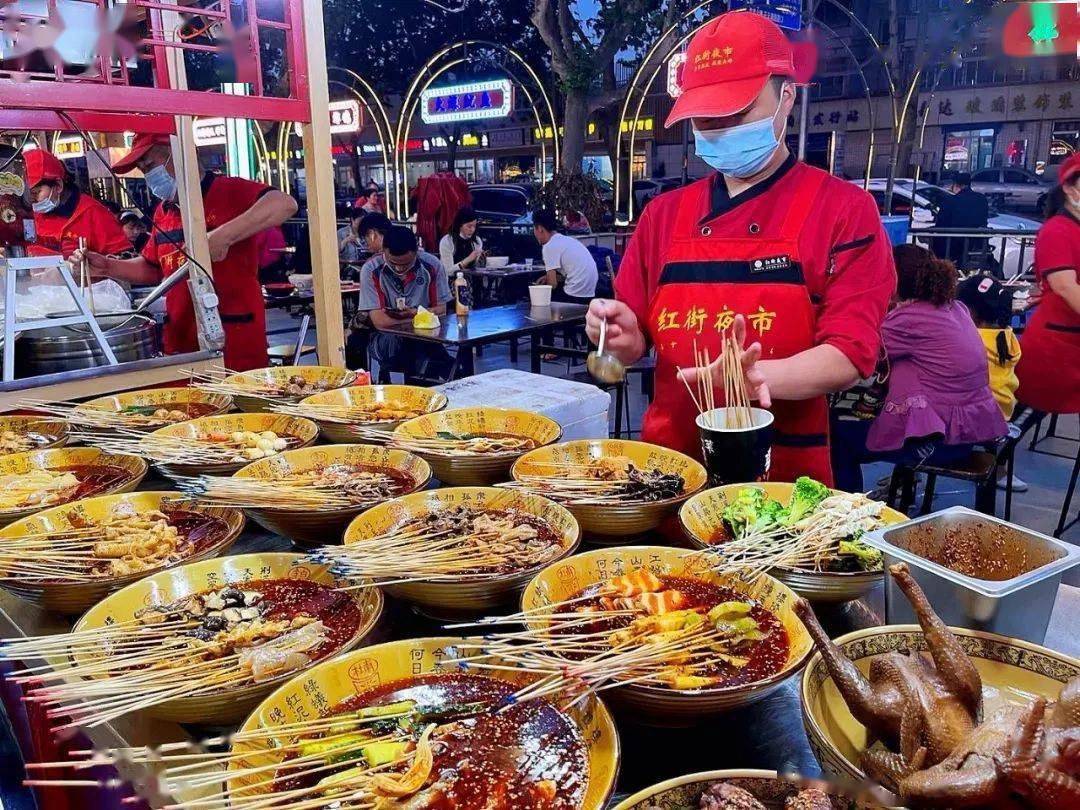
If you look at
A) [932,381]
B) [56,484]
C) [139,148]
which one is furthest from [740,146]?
[139,148]

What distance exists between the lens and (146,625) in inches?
61.6

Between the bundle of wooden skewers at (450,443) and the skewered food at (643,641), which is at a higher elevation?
the bundle of wooden skewers at (450,443)

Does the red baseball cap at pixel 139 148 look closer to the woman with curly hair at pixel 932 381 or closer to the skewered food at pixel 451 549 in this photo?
the skewered food at pixel 451 549

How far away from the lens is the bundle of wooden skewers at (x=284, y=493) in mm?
1959

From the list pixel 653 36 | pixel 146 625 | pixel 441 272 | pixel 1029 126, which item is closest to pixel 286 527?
pixel 146 625

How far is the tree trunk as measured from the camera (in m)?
14.6

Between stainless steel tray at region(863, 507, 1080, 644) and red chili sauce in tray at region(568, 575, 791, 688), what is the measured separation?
22 centimetres

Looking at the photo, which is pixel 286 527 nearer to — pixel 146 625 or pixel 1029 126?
pixel 146 625

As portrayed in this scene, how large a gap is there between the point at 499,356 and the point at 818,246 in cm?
856

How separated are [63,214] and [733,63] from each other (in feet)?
19.9

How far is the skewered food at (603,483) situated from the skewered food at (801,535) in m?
0.20

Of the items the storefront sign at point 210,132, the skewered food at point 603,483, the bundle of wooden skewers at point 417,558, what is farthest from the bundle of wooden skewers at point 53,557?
the storefront sign at point 210,132

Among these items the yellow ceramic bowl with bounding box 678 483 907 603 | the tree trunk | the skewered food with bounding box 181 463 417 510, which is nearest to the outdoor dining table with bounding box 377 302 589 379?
the skewered food with bounding box 181 463 417 510

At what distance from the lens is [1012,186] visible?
19.5 m
